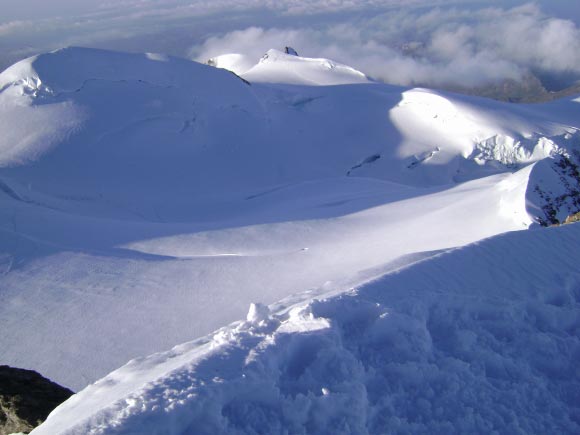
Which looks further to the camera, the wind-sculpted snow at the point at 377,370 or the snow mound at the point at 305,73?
the snow mound at the point at 305,73

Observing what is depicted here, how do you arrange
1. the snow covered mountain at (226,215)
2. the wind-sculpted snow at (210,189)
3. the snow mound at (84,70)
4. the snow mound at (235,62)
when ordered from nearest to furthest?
1. the snow covered mountain at (226,215)
2. the wind-sculpted snow at (210,189)
3. the snow mound at (84,70)
4. the snow mound at (235,62)

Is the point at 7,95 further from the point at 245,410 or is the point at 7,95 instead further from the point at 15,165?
the point at 245,410

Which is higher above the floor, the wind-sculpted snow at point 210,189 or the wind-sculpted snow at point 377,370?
the wind-sculpted snow at point 377,370

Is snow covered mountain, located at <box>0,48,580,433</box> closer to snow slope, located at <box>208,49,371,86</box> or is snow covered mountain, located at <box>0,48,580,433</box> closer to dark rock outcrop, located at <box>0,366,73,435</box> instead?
dark rock outcrop, located at <box>0,366,73,435</box>

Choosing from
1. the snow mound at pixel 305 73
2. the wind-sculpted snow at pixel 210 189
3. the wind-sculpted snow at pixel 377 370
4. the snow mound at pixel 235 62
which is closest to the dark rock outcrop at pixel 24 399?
the wind-sculpted snow at pixel 377 370

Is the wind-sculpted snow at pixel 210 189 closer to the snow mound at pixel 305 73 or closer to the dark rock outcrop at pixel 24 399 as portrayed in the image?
the snow mound at pixel 305 73

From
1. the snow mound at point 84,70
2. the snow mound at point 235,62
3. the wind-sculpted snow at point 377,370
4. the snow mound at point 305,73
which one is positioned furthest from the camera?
the snow mound at point 235,62

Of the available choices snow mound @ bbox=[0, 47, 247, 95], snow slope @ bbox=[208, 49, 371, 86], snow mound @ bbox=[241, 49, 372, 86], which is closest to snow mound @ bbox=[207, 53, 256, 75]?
snow slope @ bbox=[208, 49, 371, 86]
